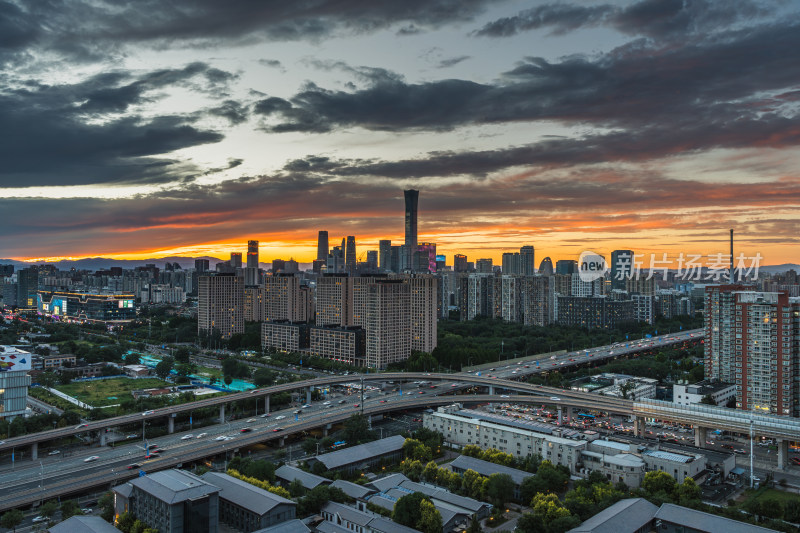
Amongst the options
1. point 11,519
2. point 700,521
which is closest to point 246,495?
point 11,519

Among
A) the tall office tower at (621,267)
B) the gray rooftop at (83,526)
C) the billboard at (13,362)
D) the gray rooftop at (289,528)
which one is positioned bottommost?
the gray rooftop at (289,528)

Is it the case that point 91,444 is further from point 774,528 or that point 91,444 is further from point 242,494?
point 774,528

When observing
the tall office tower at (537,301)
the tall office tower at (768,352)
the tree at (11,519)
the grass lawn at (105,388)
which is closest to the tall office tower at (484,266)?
the tall office tower at (537,301)

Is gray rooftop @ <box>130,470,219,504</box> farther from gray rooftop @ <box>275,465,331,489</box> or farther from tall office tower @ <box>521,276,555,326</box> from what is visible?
tall office tower @ <box>521,276,555,326</box>

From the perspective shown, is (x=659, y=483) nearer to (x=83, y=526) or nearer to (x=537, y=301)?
(x=83, y=526)

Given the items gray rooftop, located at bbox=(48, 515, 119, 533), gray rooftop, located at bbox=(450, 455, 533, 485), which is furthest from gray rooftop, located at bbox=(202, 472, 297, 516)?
gray rooftop, located at bbox=(450, 455, 533, 485)

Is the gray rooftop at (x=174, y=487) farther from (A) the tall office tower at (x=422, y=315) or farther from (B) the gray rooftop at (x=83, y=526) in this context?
(A) the tall office tower at (x=422, y=315)

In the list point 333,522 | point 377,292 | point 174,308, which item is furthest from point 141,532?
point 174,308
